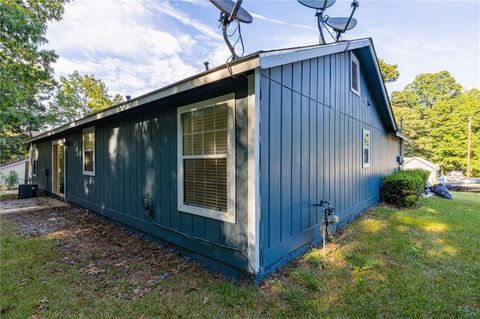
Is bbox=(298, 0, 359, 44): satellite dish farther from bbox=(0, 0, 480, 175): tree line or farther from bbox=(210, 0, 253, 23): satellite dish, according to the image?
bbox=(0, 0, 480, 175): tree line

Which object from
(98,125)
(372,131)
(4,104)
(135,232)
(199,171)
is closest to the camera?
(199,171)

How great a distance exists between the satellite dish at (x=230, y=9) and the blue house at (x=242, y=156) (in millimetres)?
863

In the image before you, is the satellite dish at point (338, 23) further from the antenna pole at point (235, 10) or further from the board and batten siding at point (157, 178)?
the board and batten siding at point (157, 178)

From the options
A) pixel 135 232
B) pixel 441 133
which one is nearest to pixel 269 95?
pixel 135 232

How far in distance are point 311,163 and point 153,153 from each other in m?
2.95

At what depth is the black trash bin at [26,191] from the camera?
35.2ft

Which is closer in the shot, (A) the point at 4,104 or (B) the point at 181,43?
(A) the point at 4,104

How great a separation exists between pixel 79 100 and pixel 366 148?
88.1 ft

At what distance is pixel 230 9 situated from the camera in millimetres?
3266

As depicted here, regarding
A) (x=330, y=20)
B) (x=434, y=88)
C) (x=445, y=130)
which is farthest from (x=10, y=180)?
Result: (x=434, y=88)

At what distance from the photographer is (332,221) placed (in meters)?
4.07

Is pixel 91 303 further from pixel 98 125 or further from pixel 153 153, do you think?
pixel 98 125

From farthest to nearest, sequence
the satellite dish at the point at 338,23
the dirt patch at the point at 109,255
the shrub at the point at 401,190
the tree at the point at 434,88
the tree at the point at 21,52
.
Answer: the tree at the point at 434,88 < the shrub at the point at 401,190 < the tree at the point at 21,52 < the satellite dish at the point at 338,23 < the dirt patch at the point at 109,255

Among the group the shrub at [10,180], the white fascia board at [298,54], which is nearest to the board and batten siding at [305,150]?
the white fascia board at [298,54]
